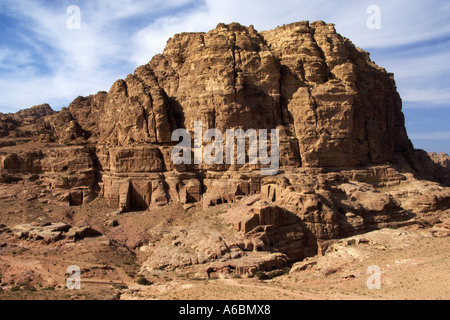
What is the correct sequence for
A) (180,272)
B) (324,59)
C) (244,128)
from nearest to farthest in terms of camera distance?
(180,272) → (244,128) → (324,59)

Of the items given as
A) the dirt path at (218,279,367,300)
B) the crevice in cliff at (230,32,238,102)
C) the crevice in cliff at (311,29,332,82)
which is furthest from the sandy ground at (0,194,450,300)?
the crevice in cliff at (311,29,332,82)

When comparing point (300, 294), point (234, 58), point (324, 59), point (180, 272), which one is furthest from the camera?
point (324, 59)

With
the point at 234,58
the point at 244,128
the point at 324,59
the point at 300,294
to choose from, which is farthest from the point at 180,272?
the point at 324,59

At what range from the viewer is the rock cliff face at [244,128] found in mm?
46250

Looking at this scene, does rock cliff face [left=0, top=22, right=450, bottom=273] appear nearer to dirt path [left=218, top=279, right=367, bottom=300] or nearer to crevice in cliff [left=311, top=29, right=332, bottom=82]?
crevice in cliff [left=311, top=29, right=332, bottom=82]

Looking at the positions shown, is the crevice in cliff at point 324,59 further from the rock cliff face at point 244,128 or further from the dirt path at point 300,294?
the dirt path at point 300,294

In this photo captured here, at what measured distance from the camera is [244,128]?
162ft

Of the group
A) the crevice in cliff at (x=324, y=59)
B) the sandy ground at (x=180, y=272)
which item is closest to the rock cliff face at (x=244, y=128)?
the crevice in cliff at (x=324, y=59)

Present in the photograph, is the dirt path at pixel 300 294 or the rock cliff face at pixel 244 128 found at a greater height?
the rock cliff face at pixel 244 128

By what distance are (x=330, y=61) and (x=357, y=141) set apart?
12.8 metres

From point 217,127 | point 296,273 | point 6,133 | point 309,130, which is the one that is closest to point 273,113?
point 309,130

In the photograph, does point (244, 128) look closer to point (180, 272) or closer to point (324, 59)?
point (324, 59)

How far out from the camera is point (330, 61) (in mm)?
55656

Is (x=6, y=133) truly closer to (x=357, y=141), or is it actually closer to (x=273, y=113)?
(x=273, y=113)
